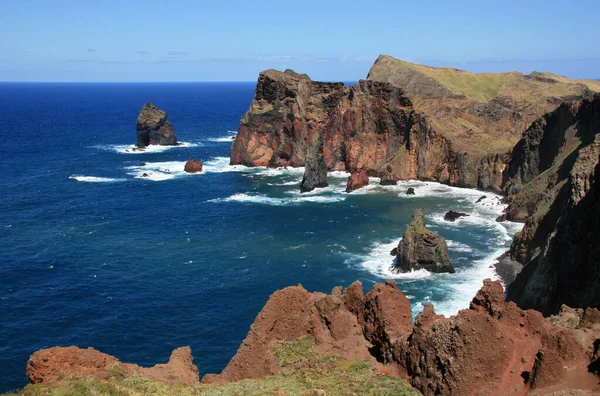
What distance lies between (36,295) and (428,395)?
5259 centimetres

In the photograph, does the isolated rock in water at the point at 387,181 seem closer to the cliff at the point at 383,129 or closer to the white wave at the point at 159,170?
the cliff at the point at 383,129

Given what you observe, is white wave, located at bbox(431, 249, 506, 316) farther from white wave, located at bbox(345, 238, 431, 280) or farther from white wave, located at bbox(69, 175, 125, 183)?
white wave, located at bbox(69, 175, 125, 183)

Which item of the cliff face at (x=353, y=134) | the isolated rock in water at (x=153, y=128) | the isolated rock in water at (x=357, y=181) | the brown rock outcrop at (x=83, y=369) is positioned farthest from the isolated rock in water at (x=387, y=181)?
the brown rock outcrop at (x=83, y=369)

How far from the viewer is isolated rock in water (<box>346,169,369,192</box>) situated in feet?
418

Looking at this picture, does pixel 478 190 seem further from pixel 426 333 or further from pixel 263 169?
pixel 426 333

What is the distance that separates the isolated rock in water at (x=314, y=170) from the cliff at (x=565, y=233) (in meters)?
44.9

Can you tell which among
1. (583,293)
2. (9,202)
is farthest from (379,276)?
(9,202)

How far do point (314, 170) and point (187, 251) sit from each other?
4816cm

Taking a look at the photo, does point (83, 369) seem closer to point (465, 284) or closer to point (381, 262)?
point (465, 284)

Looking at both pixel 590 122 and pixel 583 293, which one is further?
pixel 590 122

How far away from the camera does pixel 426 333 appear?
34.2m

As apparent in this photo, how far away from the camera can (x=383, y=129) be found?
145 metres

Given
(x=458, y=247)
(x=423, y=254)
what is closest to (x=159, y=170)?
(x=458, y=247)

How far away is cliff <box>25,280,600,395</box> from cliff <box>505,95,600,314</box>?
1387cm
